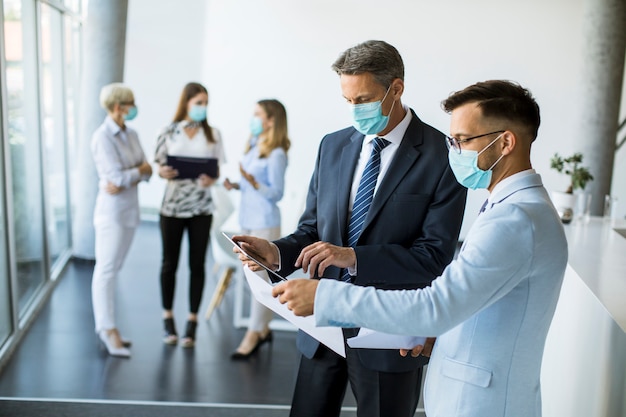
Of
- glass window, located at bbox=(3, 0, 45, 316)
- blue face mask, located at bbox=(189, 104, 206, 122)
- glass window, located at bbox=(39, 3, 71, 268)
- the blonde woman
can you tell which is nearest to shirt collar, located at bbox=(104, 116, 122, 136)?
blue face mask, located at bbox=(189, 104, 206, 122)

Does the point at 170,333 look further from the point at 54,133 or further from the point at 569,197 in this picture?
the point at 569,197

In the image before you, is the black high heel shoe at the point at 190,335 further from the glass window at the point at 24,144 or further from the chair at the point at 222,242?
the glass window at the point at 24,144

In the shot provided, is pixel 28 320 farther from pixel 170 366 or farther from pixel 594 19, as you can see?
pixel 594 19

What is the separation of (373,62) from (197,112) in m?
2.84

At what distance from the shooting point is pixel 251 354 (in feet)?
16.1

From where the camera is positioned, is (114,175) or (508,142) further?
(114,175)

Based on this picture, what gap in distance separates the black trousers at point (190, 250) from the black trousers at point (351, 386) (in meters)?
2.67

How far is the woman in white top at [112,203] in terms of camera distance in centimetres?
475

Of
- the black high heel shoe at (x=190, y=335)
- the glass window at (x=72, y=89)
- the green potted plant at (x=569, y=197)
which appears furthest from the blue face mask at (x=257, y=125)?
the glass window at (x=72, y=89)

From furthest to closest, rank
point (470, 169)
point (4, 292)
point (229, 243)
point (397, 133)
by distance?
point (229, 243)
point (4, 292)
point (397, 133)
point (470, 169)

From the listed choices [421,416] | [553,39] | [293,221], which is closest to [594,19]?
[553,39]

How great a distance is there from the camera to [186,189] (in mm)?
4898

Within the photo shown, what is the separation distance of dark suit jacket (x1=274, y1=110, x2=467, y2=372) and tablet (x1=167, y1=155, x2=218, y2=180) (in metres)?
2.58

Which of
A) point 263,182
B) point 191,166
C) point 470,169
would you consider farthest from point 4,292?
point 470,169
